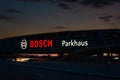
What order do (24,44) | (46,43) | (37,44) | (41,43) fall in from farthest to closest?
1. (24,44)
2. (37,44)
3. (41,43)
4. (46,43)

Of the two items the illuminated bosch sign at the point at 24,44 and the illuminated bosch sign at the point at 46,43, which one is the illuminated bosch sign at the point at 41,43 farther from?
the illuminated bosch sign at the point at 24,44

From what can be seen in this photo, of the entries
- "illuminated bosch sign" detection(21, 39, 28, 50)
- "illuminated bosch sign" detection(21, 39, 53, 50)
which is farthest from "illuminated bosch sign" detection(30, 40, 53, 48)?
"illuminated bosch sign" detection(21, 39, 28, 50)

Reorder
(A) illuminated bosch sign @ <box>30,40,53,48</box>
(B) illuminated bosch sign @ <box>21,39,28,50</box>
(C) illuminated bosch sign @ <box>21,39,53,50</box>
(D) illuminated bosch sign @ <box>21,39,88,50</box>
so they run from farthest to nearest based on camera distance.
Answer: (B) illuminated bosch sign @ <box>21,39,28,50</box>, (C) illuminated bosch sign @ <box>21,39,53,50</box>, (A) illuminated bosch sign @ <box>30,40,53,48</box>, (D) illuminated bosch sign @ <box>21,39,88,50</box>

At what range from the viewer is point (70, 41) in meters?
139

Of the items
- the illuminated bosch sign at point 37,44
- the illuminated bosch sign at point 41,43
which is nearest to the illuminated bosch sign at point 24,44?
the illuminated bosch sign at point 37,44

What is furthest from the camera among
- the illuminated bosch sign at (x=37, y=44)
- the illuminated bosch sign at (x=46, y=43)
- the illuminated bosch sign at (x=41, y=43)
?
the illuminated bosch sign at (x=37, y=44)

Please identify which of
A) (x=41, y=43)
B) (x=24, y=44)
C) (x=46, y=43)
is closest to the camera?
(x=46, y=43)

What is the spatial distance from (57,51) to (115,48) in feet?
139

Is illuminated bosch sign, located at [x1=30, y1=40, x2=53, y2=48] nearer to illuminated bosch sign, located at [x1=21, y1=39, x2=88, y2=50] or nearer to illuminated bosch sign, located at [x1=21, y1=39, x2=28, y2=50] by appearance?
illuminated bosch sign, located at [x1=21, y1=39, x2=88, y2=50]

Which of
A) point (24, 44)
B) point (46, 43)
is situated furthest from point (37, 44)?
point (24, 44)

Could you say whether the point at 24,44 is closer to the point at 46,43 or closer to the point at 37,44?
the point at 37,44

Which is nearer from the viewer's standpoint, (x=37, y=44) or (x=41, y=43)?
(x=41, y=43)

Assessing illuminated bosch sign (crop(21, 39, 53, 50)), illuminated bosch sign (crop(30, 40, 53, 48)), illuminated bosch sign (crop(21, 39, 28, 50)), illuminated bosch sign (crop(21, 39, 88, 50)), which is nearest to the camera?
illuminated bosch sign (crop(21, 39, 88, 50))

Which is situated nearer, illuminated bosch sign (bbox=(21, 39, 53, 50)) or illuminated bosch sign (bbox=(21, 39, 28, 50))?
illuminated bosch sign (bbox=(21, 39, 53, 50))
